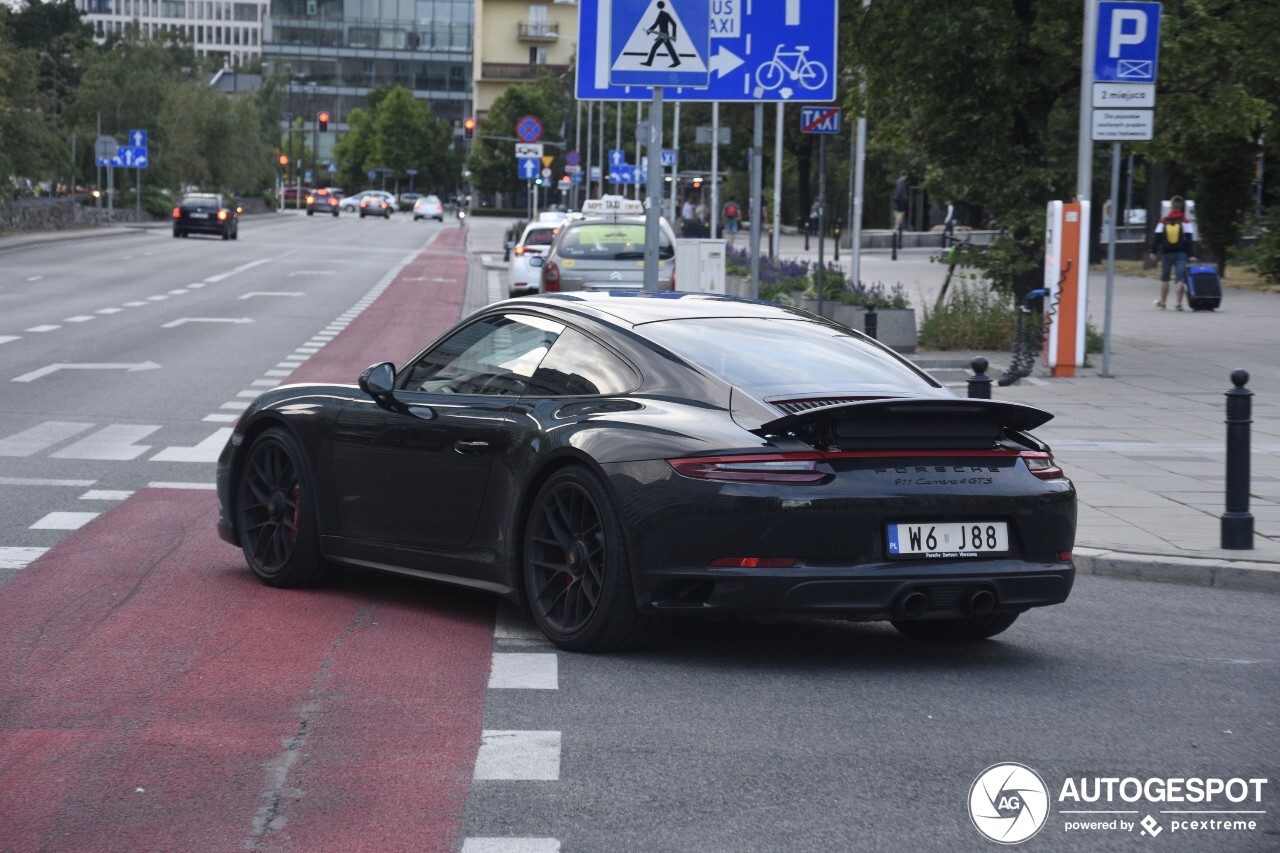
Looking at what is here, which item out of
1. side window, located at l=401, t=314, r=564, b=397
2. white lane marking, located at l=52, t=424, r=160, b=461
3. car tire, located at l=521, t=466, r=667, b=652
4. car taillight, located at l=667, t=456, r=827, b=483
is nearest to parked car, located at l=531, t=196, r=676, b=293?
white lane marking, located at l=52, t=424, r=160, b=461

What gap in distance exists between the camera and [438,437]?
25.6 feet

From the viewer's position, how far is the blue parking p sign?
60.0 feet

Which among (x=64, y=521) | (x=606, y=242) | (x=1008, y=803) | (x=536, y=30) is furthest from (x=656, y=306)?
(x=536, y=30)

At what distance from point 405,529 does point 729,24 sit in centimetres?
1275

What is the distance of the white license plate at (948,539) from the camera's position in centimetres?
668

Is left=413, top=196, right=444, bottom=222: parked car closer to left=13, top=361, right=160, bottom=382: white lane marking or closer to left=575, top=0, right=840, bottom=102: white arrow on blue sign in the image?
left=13, top=361, right=160, bottom=382: white lane marking

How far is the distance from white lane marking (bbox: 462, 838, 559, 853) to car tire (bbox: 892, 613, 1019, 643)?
312 cm

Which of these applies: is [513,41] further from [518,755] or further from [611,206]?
[518,755]

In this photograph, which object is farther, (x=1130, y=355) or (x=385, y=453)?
(x=1130, y=355)

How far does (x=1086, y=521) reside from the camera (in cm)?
1053

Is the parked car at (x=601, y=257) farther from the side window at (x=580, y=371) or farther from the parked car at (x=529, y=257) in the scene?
the side window at (x=580, y=371)

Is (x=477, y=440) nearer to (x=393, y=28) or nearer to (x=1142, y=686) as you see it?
(x=1142, y=686)

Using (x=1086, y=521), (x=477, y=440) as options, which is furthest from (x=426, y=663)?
(x=1086, y=521)

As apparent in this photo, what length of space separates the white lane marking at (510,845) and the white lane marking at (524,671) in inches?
69.4
